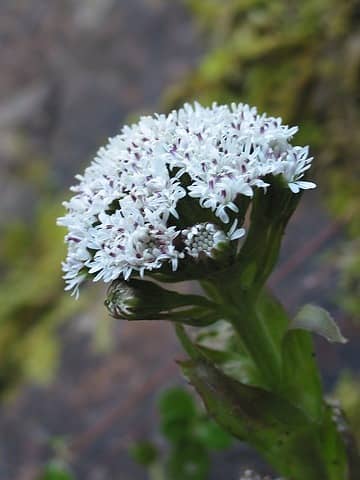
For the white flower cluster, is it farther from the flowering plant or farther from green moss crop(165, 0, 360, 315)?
green moss crop(165, 0, 360, 315)

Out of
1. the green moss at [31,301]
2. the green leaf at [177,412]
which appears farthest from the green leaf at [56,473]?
the green moss at [31,301]

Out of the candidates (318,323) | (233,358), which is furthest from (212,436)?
(318,323)

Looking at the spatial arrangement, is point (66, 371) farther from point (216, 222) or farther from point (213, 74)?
point (216, 222)

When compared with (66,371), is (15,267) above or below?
above

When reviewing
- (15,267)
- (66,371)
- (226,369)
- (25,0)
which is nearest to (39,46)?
(25,0)

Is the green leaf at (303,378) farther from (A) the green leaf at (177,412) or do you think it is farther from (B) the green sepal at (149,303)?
(A) the green leaf at (177,412)
